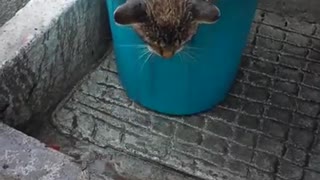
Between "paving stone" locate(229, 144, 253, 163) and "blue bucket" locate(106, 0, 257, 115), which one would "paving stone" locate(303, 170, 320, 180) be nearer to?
"paving stone" locate(229, 144, 253, 163)

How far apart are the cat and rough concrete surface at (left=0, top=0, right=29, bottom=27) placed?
2.30 ft

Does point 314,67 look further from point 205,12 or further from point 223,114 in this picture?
point 205,12

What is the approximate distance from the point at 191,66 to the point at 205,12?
301mm

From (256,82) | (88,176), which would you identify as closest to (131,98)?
(256,82)

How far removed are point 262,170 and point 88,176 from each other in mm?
658

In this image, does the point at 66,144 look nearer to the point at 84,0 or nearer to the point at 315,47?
the point at 84,0

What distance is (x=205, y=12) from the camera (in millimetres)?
1625

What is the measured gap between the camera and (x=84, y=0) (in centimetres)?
203

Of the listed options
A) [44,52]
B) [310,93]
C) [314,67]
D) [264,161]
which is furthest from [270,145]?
[44,52]

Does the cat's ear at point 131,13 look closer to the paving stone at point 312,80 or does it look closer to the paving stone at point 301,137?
the paving stone at point 301,137

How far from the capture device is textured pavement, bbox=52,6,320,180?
1.95 metres

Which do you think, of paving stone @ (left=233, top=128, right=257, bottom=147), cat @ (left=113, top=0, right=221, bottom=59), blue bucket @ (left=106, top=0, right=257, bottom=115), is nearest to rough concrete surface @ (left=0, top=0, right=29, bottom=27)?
blue bucket @ (left=106, top=0, right=257, bottom=115)

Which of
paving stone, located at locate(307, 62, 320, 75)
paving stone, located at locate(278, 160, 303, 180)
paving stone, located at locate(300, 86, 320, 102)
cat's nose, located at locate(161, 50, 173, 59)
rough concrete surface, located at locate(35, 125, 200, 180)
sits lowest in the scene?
rough concrete surface, located at locate(35, 125, 200, 180)

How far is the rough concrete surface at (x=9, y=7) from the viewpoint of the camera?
2225 mm
